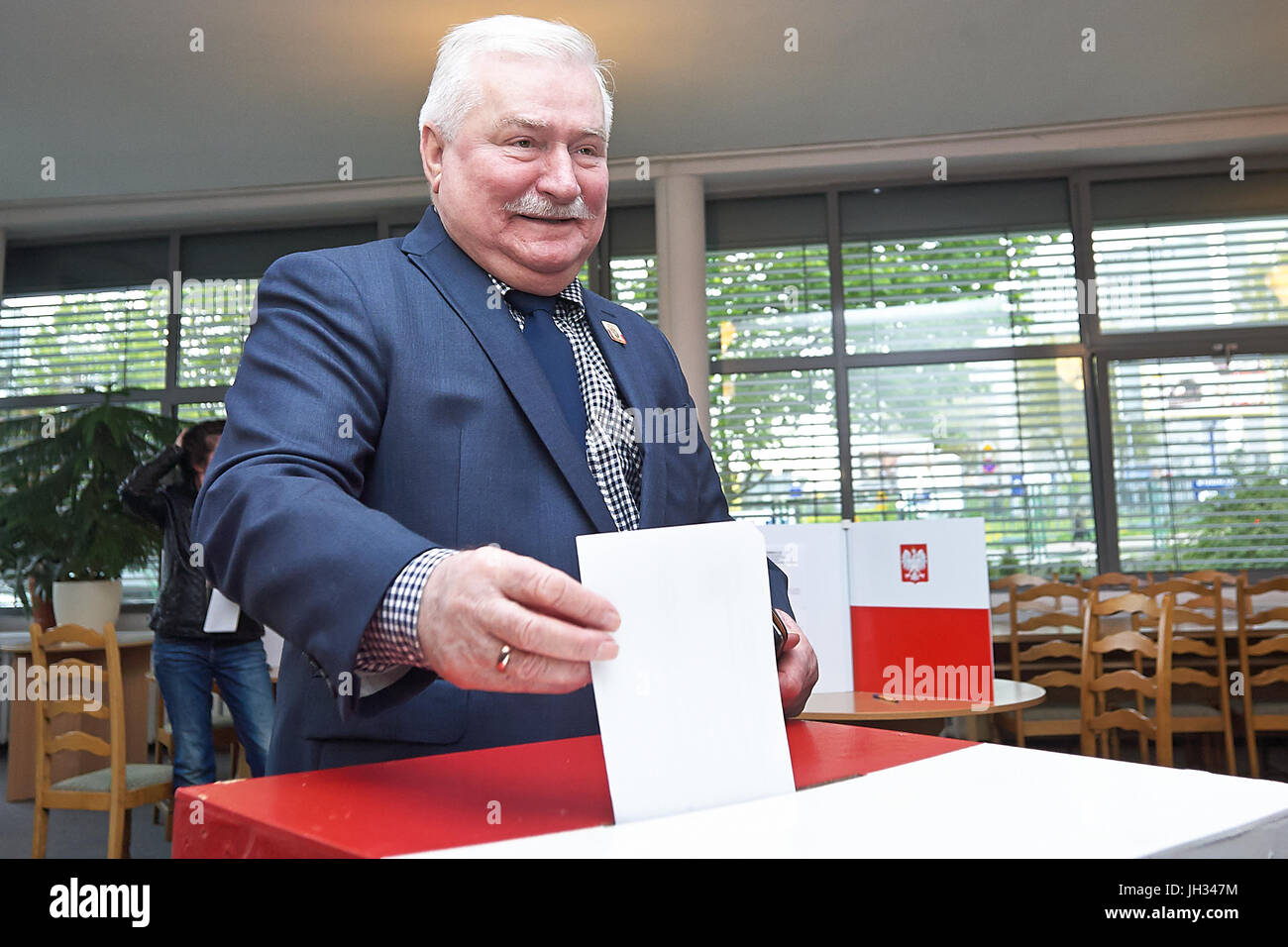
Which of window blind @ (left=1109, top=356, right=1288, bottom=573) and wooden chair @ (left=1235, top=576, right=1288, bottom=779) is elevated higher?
window blind @ (left=1109, top=356, right=1288, bottom=573)

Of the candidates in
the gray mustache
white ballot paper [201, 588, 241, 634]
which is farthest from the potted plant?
the gray mustache

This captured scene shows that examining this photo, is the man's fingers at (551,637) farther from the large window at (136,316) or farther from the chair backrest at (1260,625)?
the large window at (136,316)

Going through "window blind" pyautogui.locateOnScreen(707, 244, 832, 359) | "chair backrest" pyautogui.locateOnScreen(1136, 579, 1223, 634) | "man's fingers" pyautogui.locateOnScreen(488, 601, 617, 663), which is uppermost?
"window blind" pyautogui.locateOnScreen(707, 244, 832, 359)

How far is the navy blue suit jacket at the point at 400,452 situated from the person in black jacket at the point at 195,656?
3.09m

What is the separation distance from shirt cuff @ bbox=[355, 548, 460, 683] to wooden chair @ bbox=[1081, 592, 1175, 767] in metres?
3.38

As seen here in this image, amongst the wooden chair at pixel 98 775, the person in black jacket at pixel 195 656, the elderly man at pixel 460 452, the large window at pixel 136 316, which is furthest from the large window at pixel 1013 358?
the elderly man at pixel 460 452

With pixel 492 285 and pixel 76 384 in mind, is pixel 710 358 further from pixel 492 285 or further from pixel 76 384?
pixel 492 285

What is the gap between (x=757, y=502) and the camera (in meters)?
6.27

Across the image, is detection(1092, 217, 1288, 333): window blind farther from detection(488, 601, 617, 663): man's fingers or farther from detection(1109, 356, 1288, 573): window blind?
detection(488, 601, 617, 663): man's fingers

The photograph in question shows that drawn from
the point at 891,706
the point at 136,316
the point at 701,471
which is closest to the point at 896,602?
the point at 891,706

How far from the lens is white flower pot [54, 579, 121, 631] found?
5.36 metres

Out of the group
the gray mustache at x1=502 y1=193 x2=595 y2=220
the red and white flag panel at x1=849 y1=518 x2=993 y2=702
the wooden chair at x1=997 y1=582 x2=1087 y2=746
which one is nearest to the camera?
the gray mustache at x1=502 y1=193 x2=595 y2=220

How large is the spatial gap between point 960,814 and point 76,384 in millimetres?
7436

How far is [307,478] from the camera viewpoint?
77 cm
